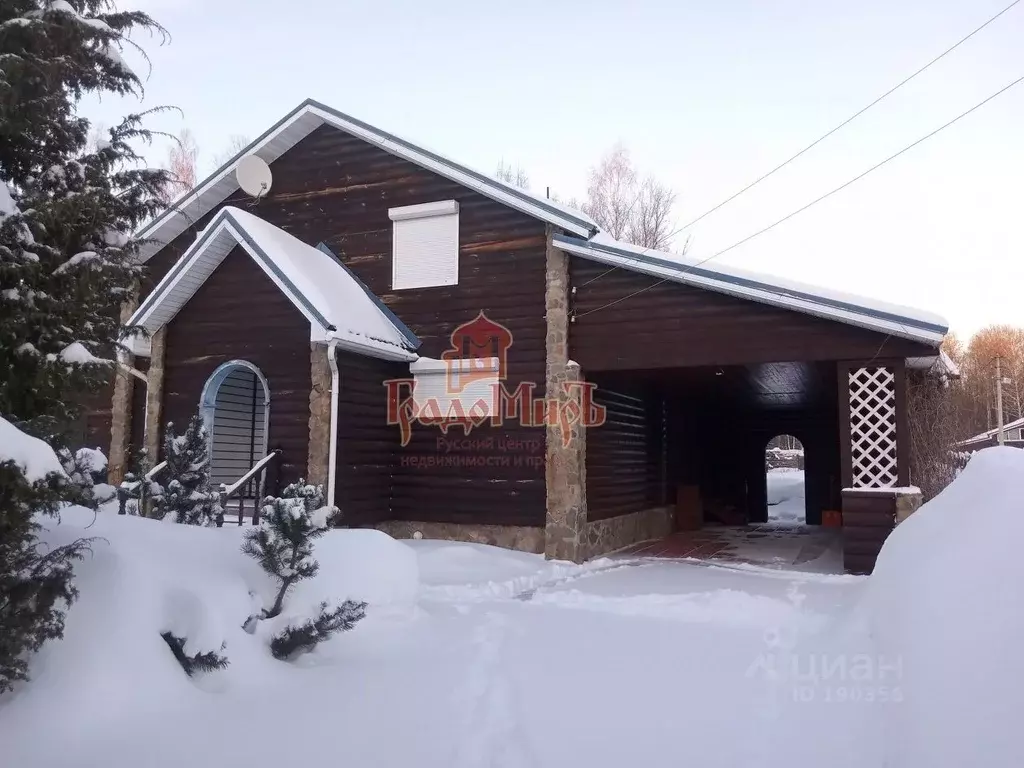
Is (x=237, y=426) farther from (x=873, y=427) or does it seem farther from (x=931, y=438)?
(x=931, y=438)

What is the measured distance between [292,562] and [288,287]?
5737 millimetres

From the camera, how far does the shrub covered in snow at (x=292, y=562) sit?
573 centimetres

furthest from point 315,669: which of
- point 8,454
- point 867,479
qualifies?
point 867,479

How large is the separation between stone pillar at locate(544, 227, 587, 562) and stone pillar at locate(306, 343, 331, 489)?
3230mm

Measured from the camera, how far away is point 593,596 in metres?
8.87

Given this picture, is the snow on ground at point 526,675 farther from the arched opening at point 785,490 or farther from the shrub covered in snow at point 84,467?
the arched opening at point 785,490

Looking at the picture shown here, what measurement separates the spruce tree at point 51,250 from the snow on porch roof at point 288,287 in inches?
199

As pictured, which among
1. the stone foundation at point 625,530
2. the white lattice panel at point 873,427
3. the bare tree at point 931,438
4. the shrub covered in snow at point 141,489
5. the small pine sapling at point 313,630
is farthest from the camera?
the bare tree at point 931,438

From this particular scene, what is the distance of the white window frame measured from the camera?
1248 centimetres

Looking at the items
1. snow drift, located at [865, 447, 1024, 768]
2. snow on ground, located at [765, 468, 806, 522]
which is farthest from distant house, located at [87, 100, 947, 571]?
snow on ground, located at [765, 468, 806, 522]

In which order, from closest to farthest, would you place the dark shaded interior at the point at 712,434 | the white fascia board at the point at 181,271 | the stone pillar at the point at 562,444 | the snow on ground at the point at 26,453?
the snow on ground at the point at 26,453 → the stone pillar at the point at 562,444 → the white fascia board at the point at 181,271 → the dark shaded interior at the point at 712,434

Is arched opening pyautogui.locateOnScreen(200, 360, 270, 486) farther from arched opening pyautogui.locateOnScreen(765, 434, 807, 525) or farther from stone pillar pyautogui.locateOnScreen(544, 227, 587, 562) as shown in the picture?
arched opening pyautogui.locateOnScreen(765, 434, 807, 525)

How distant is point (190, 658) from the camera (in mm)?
4996

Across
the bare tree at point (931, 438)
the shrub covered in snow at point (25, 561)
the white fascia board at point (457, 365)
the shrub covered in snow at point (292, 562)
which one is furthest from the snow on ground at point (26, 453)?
the bare tree at point (931, 438)
